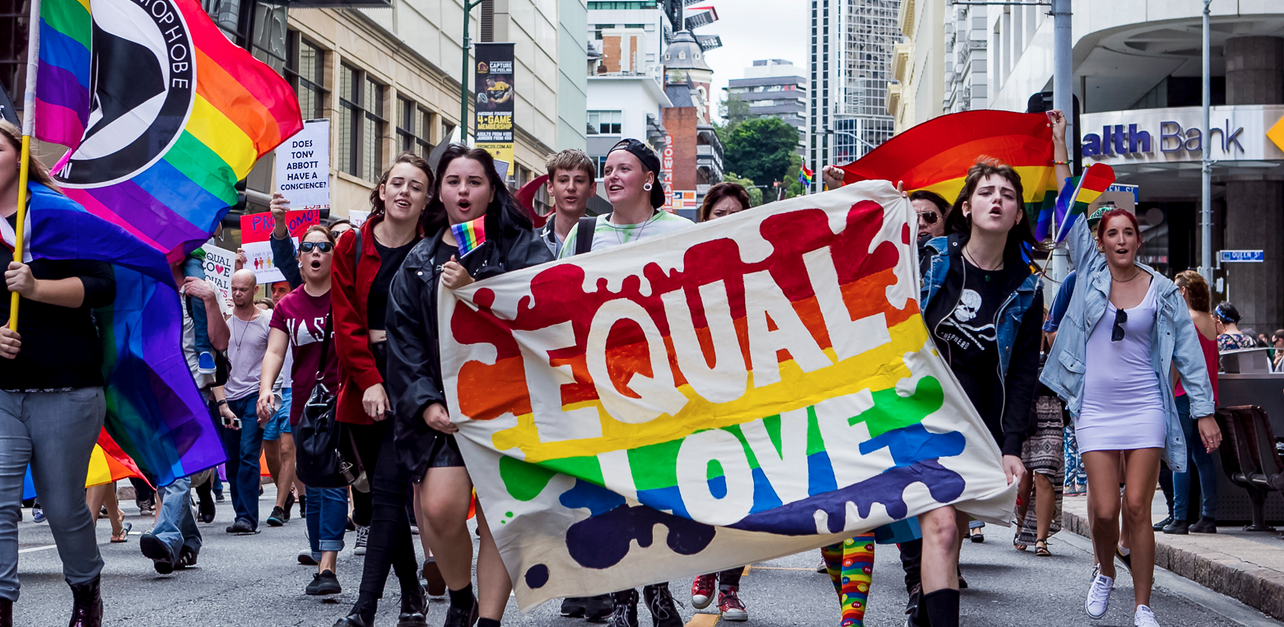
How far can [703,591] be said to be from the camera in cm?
689

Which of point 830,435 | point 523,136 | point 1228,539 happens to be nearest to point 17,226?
point 830,435

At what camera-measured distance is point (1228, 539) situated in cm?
997

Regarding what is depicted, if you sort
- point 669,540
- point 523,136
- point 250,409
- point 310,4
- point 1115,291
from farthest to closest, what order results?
1. point 523,136
2. point 310,4
3. point 250,409
4. point 1115,291
5. point 669,540

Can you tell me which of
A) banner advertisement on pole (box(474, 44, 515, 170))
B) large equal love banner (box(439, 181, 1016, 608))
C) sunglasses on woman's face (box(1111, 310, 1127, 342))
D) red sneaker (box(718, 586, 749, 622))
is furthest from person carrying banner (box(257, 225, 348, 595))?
banner advertisement on pole (box(474, 44, 515, 170))

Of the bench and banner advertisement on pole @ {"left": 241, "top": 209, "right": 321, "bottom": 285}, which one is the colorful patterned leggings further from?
banner advertisement on pole @ {"left": 241, "top": 209, "right": 321, "bottom": 285}

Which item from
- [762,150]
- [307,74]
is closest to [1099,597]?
[307,74]

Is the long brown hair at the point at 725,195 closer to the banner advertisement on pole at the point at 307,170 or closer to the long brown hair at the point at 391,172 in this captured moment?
the long brown hair at the point at 391,172

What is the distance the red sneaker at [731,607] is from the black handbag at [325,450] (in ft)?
6.18

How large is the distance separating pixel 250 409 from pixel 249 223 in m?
4.42

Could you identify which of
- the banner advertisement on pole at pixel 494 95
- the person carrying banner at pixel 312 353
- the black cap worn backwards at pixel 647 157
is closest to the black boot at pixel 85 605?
the person carrying banner at pixel 312 353

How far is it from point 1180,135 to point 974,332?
1109 inches

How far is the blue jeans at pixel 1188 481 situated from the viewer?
420 inches

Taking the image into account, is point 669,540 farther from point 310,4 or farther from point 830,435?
point 310,4

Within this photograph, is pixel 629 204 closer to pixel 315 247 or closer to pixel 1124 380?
pixel 315 247
